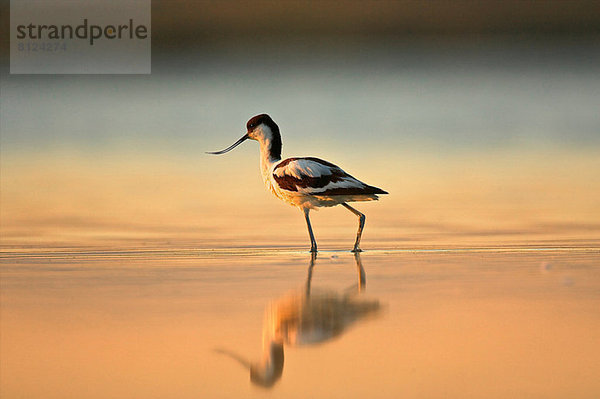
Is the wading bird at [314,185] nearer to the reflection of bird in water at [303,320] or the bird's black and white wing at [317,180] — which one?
the bird's black and white wing at [317,180]

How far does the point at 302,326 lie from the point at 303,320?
13cm

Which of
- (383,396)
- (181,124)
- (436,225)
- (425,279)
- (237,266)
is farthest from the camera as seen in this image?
(181,124)

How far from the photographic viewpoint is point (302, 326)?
176 inches

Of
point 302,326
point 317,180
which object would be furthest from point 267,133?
point 302,326

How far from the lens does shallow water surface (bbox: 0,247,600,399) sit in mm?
3666

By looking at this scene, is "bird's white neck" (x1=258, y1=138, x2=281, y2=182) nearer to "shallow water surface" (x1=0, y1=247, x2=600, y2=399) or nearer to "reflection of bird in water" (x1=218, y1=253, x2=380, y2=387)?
"shallow water surface" (x1=0, y1=247, x2=600, y2=399)

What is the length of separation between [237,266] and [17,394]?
2.76 meters

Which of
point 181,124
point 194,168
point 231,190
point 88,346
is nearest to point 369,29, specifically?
point 181,124

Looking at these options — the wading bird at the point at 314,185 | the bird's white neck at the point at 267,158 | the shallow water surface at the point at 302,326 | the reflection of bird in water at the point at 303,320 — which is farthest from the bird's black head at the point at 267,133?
the reflection of bird in water at the point at 303,320

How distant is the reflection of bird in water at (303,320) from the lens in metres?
3.89

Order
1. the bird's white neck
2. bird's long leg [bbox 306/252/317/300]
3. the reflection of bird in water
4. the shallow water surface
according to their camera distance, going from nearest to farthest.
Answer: the shallow water surface
the reflection of bird in water
bird's long leg [bbox 306/252/317/300]
the bird's white neck

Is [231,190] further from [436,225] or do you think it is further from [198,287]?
[198,287]

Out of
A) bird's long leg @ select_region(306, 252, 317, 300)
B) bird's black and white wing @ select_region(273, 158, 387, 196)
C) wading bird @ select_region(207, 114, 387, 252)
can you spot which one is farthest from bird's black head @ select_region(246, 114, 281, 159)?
bird's long leg @ select_region(306, 252, 317, 300)

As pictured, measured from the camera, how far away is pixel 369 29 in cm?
2130
